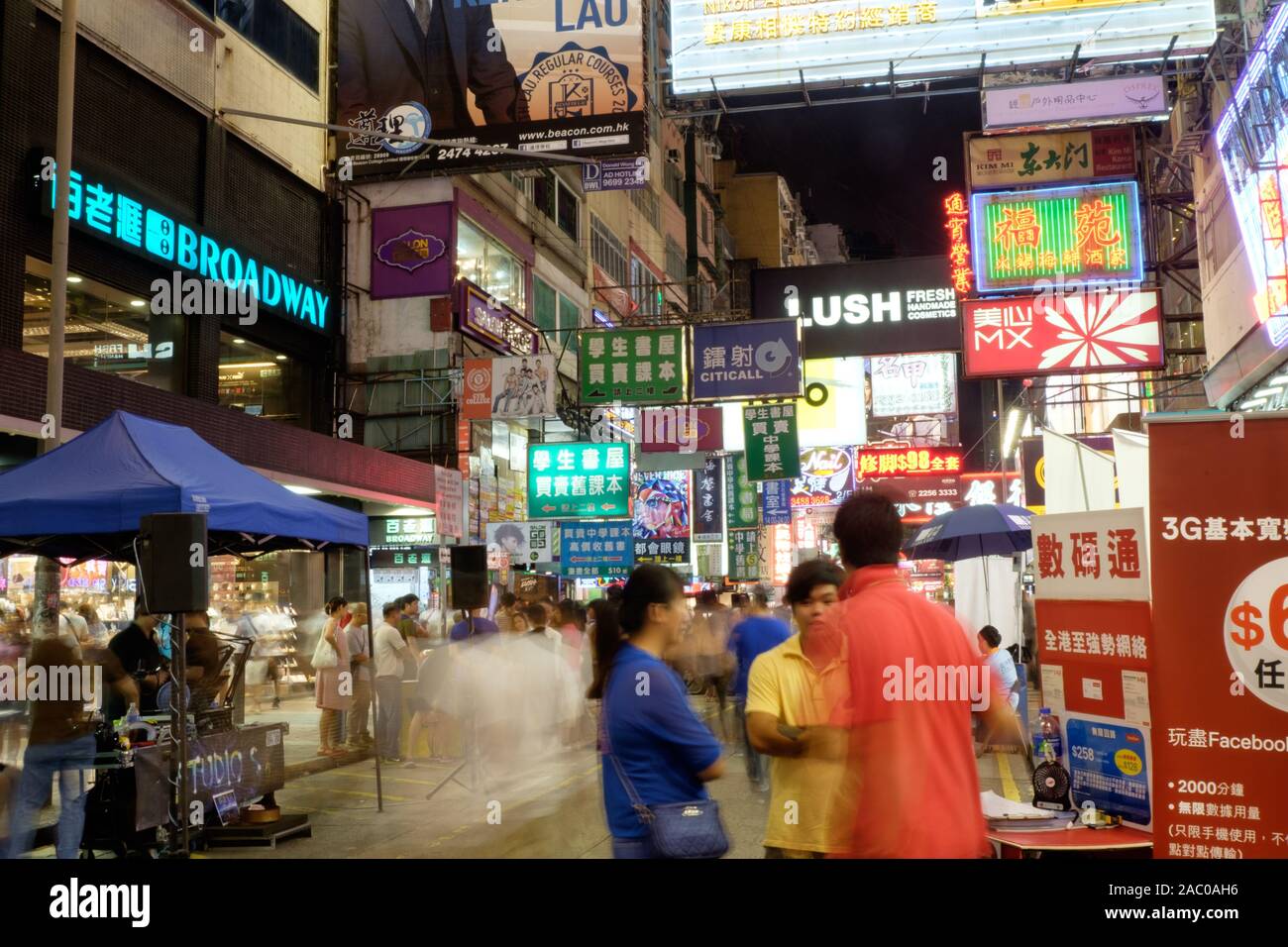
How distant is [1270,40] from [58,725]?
498 inches

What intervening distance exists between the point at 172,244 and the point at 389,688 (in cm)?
722

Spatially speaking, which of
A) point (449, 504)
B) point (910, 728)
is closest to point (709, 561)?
point (449, 504)

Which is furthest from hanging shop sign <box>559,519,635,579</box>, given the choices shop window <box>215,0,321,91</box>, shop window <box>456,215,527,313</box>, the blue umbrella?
the blue umbrella

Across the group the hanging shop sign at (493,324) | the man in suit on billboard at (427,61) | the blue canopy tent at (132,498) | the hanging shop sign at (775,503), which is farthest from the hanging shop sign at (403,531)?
the hanging shop sign at (775,503)

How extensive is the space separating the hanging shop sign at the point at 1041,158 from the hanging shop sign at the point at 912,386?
19.9m

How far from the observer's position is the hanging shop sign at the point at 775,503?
3750cm

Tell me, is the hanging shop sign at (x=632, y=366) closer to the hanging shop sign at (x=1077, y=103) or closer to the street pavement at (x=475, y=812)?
the hanging shop sign at (x=1077, y=103)

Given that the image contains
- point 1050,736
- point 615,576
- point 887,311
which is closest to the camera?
point 1050,736

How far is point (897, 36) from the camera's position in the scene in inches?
586

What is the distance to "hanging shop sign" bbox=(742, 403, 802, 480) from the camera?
2428cm

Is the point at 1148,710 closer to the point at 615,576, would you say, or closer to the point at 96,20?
the point at 96,20

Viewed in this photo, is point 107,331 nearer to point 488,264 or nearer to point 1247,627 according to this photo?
point 488,264

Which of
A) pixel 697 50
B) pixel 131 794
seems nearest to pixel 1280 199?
pixel 697 50

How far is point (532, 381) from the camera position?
18969 mm
